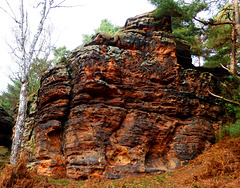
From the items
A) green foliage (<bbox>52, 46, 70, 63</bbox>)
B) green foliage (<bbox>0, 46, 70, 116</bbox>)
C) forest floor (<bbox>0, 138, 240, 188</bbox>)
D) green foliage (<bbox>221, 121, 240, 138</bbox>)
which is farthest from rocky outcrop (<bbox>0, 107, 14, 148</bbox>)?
green foliage (<bbox>221, 121, 240, 138</bbox>)

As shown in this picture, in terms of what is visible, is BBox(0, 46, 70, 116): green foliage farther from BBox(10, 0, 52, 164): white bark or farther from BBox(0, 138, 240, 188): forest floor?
BBox(0, 138, 240, 188): forest floor

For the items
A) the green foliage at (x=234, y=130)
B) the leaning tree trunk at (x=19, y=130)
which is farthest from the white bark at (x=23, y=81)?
the green foliage at (x=234, y=130)

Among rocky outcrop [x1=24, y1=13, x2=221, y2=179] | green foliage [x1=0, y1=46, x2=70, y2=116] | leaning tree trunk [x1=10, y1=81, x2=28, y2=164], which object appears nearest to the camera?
leaning tree trunk [x1=10, y1=81, x2=28, y2=164]

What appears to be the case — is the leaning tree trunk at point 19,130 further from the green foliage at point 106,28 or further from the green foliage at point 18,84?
the green foliage at point 106,28

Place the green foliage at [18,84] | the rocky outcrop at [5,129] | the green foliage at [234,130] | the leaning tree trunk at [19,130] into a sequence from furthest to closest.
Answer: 1. the green foliage at [18,84]
2. the rocky outcrop at [5,129]
3. the green foliage at [234,130]
4. the leaning tree trunk at [19,130]

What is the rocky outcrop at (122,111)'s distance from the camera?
8711 mm


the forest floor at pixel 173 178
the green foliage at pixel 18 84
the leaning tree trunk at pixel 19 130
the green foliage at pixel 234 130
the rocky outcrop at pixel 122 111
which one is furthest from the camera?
the green foliage at pixel 18 84

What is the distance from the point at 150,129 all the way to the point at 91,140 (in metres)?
3.16

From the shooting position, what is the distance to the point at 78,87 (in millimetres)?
9664

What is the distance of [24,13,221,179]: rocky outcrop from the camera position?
8.71m

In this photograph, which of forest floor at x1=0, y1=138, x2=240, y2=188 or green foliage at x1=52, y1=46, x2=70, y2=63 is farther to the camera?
green foliage at x1=52, y1=46, x2=70, y2=63

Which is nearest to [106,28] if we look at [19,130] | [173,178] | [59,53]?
[59,53]

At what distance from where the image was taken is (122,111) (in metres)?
9.50

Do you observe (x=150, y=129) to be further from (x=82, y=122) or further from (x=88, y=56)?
(x=88, y=56)
